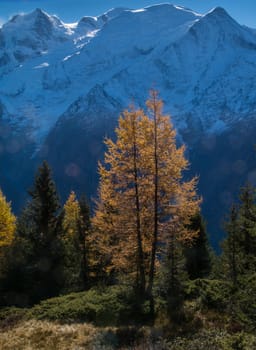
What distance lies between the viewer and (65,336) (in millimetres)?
15609

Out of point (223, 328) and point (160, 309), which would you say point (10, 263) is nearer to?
point (160, 309)

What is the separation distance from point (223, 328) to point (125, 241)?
727 centimetres

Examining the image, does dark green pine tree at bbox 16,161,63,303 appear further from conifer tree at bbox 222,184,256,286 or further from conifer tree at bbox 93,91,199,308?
conifer tree at bbox 222,184,256,286

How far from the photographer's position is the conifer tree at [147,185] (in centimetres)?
1966

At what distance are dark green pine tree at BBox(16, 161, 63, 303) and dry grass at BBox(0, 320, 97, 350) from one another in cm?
1427

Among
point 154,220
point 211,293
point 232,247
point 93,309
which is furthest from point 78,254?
point 211,293

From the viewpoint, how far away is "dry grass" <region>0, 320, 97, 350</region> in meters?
14.5

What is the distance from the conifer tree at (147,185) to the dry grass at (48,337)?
4331 millimetres

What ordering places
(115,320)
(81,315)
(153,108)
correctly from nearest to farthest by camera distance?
(115,320) → (81,315) → (153,108)

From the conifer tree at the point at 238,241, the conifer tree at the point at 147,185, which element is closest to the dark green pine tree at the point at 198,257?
the conifer tree at the point at 238,241

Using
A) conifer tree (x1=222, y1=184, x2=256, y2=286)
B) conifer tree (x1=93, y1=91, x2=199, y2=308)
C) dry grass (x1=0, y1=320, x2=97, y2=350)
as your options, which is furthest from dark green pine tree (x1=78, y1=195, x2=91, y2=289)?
dry grass (x1=0, y1=320, x2=97, y2=350)

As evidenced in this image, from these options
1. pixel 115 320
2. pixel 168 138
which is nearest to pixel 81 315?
pixel 115 320

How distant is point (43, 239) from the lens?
32656mm

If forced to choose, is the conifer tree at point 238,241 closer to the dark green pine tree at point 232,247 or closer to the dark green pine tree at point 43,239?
the dark green pine tree at point 232,247
